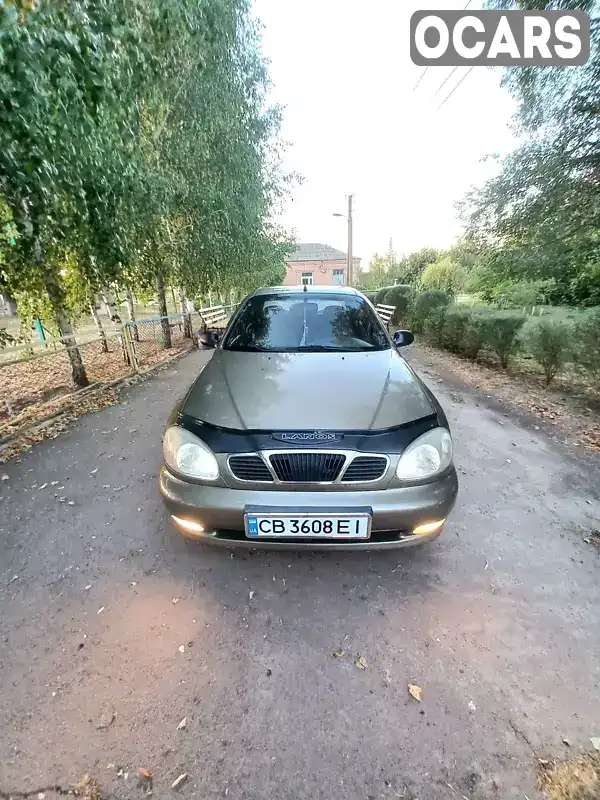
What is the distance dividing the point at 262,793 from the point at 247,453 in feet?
4.21

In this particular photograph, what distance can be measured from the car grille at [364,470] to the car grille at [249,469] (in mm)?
412

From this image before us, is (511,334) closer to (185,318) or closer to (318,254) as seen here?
(185,318)

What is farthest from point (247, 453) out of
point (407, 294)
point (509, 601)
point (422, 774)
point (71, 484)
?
point (407, 294)

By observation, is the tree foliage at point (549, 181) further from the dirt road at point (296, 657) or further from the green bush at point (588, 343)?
the dirt road at point (296, 657)

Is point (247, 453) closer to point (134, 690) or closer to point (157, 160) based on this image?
point (134, 690)

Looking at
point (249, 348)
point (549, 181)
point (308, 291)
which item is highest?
point (549, 181)

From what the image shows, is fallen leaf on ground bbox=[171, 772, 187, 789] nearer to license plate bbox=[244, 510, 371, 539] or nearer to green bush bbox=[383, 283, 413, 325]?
license plate bbox=[244, 510, 371, 539]

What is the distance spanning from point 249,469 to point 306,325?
5.79 feet

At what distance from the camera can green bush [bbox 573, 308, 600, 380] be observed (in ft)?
16.3

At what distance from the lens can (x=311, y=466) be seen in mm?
2025

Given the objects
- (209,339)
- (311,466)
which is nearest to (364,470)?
(311,466)

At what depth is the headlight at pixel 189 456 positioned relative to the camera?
2084mm

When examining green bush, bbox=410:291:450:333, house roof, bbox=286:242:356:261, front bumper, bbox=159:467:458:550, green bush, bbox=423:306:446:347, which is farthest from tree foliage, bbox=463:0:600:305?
house roof, bbox=286:242:356:261

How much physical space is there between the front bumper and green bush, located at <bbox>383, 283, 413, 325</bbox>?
12112 millimetres
